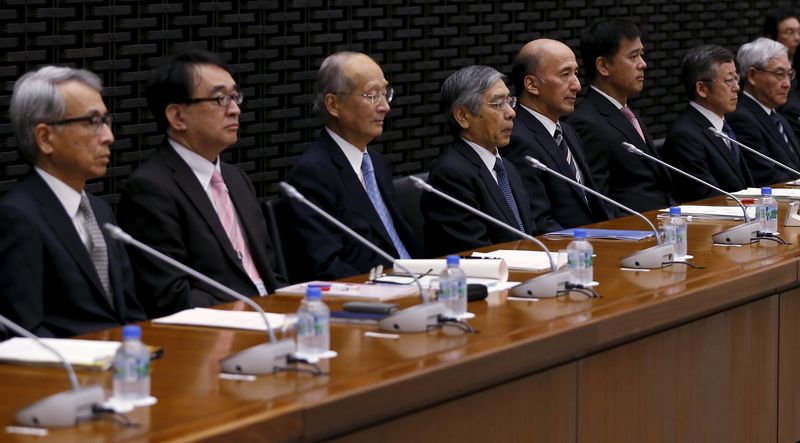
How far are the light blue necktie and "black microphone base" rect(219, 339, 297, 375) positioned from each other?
7.24 feet

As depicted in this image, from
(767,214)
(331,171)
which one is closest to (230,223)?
(331,171)

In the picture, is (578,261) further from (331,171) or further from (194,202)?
(331,171)

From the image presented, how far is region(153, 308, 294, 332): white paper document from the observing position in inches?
137

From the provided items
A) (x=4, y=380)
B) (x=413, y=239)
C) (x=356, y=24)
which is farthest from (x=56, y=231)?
(x=356, y=24)

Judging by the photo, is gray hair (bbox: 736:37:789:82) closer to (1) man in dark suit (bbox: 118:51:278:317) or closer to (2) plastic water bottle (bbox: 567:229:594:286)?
(1) man in dark suit (bbox: 118:51:278:317)

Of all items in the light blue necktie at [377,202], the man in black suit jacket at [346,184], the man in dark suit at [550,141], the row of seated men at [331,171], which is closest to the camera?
the row of seated men at [331,171]

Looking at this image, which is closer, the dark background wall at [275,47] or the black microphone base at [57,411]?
the black microphone base at [57,411]

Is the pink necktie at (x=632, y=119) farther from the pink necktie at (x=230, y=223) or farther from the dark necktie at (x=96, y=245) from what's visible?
the dark necktie at (x=96, y=245)

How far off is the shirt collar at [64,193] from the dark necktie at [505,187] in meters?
2.01

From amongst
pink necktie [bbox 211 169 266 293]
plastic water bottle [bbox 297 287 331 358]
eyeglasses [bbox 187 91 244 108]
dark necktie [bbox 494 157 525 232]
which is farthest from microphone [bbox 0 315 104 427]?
dark necktie [bbox 494 157 525 232]

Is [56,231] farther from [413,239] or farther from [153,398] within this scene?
[413,239]

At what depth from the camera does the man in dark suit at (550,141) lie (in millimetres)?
5906

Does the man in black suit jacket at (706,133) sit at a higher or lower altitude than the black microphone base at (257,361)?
higher

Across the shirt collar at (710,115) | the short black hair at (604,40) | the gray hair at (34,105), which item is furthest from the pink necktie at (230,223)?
the shirt collar at (710,115)
